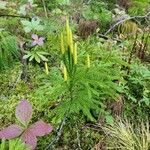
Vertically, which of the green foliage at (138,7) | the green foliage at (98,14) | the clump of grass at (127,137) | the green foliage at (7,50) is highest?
the green foliage at (7,50)

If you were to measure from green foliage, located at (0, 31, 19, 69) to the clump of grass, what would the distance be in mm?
1191

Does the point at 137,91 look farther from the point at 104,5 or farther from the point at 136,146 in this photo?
the point at 104,5

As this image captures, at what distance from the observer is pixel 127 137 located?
2.77m

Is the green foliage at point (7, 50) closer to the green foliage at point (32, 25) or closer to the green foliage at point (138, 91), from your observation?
the green foliage at point (32, 25)

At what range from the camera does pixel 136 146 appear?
274cm

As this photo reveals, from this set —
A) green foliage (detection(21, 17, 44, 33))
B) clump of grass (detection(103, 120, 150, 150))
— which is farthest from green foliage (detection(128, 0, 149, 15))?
clump of grass (detection(103, 120, 150, 150))

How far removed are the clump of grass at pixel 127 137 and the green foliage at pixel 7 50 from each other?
119 cm

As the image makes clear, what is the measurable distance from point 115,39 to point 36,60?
47.4 inches

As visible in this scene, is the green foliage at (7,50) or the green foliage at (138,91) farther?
the green foliage at (7,50)

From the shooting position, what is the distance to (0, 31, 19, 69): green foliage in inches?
133

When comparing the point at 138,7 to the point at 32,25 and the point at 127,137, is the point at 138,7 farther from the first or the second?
the point at 127,137

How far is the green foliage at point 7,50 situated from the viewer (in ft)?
11.1

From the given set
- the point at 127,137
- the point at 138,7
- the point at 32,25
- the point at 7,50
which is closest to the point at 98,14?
the point at 138,7

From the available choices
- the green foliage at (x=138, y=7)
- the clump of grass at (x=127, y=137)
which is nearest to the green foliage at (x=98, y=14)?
the green foliage at (x=138, y=7)
